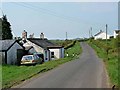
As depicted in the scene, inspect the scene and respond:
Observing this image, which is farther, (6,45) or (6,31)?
(6,31)

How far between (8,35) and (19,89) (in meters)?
66.2

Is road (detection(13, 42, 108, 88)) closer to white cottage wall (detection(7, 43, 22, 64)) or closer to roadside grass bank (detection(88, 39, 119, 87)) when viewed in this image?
roadside grass bank (detection(88, 39, 119, 87))

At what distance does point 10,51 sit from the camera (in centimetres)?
3800

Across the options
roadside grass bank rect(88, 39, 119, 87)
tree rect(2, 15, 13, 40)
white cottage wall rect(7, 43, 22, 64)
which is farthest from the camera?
tree rect(2, 15, 13, 40)

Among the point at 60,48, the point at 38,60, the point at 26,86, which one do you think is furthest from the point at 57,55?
the point at 26,86

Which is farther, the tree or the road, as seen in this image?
the tree

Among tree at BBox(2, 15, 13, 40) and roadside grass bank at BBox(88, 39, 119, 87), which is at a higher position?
tree at BBox(2, 15, 13, 40)

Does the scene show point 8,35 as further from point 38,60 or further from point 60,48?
point 38,60

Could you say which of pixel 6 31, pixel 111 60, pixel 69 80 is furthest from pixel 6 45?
pixel 6 31

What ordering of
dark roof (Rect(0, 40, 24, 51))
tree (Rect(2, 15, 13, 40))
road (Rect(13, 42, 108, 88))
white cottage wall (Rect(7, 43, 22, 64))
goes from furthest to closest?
tree (Rect(2, 15, 13, 40)) < white cottage wall (Rect(7, 43, 22, 64)) < dark roof (Rect(0, 40, 24, 51)) < road (Rect(13, 42, 108, 88))

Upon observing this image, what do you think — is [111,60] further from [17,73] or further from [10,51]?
[17,73]

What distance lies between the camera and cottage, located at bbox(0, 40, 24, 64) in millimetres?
36375

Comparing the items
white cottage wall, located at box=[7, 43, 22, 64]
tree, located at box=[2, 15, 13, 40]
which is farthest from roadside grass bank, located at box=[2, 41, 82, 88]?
tree, located at box=[2, 15, 13, 40]

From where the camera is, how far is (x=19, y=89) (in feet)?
50.9
